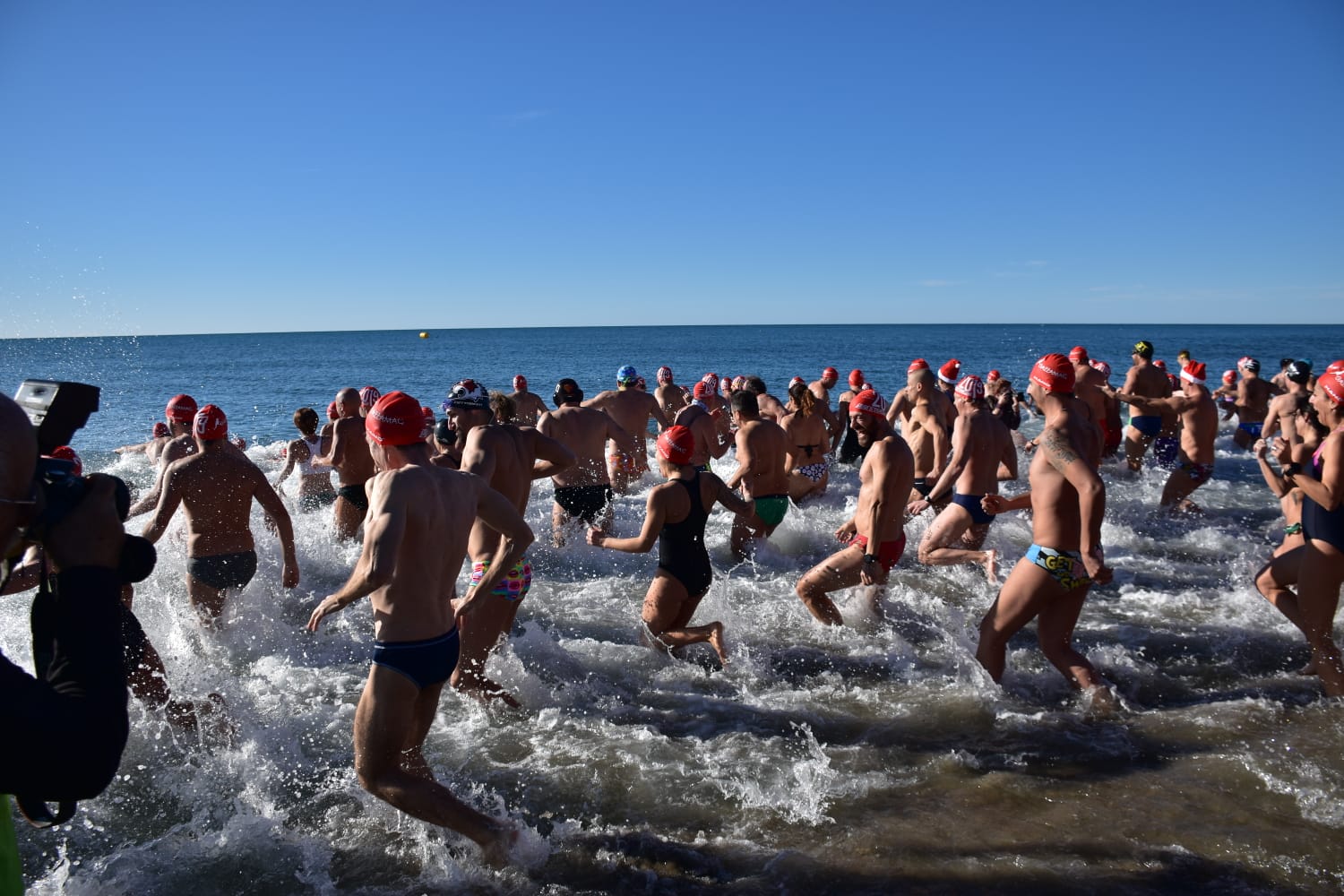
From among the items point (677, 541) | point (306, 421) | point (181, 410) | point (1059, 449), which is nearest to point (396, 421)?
point (677, 541)

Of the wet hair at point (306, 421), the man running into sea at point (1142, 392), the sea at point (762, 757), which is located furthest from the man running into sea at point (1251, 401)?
the wet hair at point (306, 421)

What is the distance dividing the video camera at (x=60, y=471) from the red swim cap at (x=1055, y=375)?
15.0 ft

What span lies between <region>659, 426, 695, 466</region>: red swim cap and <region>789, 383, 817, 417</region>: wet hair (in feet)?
13.6

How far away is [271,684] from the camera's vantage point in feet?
19.5

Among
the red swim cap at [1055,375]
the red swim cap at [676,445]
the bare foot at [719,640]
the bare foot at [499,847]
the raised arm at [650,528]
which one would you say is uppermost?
the red swim cap at [1055,375]

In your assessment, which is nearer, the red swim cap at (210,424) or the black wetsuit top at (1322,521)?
the black wetsuit top at (1322,521)

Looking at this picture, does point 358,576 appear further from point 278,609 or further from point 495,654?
point 278,609

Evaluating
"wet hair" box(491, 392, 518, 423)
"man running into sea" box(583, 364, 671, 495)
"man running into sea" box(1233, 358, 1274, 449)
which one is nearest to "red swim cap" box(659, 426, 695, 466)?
"wet hair" box(491, 392, 518, 423)

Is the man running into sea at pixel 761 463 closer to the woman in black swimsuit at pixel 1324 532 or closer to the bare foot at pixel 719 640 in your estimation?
the bare foot at pixel 719 640

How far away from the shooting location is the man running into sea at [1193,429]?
9867 mm

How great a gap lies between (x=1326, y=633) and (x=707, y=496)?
387cm

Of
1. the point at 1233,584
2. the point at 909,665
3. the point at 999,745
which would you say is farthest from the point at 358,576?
the point at 1233,584

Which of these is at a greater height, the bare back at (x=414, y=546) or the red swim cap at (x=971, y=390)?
the red swim cap at (x=971, y=390)

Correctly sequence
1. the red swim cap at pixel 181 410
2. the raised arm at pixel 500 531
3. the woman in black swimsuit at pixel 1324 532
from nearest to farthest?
the raised arm at pixel 500 531
the woman in black swimsuit at pixel 1324 532
the red swim cap at pixel 181 410
